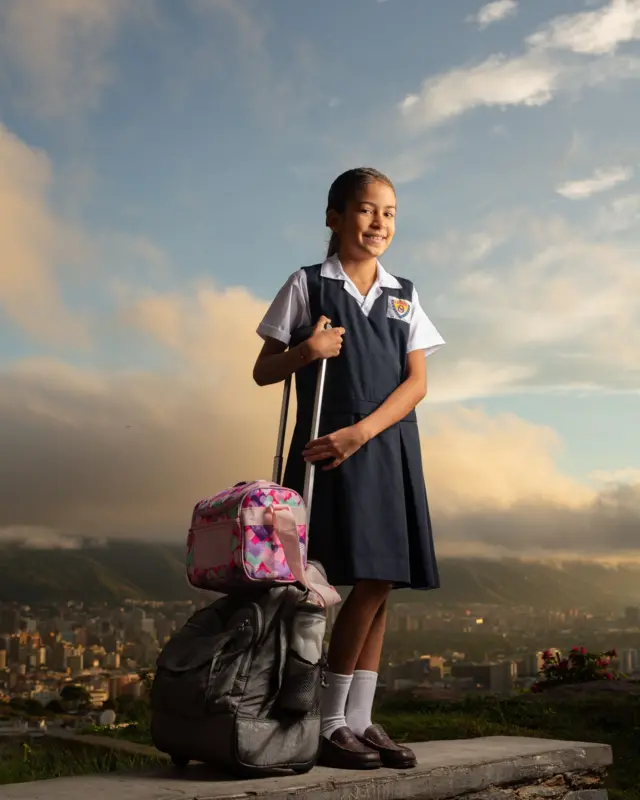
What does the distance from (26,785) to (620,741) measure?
4388mm

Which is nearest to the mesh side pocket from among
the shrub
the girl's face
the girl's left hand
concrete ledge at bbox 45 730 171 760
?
the girl's left hand

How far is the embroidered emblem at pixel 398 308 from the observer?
3414mm

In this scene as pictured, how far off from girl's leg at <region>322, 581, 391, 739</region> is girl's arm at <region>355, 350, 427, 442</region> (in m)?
0.49

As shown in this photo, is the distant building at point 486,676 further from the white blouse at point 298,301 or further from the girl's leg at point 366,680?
the white blouse at point 298,301

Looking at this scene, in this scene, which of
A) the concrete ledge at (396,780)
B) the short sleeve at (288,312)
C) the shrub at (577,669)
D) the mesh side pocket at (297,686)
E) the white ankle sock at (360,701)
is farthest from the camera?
the shrub at (577,669)

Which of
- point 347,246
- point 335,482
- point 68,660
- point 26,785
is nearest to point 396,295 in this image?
point 347,246

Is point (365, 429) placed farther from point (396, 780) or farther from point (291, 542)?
point (396, 780)

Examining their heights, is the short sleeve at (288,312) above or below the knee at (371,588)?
above

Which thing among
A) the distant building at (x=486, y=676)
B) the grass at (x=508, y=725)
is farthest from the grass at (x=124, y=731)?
the distant building at (x=486, y=676)

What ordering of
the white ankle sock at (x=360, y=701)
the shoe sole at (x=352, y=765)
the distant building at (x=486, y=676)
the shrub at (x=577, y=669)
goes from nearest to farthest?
the shoe sole at (x=352, y=765), the white ankle sock at (x=360, y=701), the distant building at (x=486, y=676), the shrub at (x=577, y=669)

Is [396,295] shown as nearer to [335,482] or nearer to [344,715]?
[335,482]

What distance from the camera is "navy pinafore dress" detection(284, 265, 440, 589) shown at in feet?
10.3

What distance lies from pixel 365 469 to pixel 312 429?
8.3 inches

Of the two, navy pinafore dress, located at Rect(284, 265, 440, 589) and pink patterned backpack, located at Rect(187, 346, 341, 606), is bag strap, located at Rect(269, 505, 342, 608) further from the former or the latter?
navy pinafore dress, located at Rect(284, 265, 440, 589)
